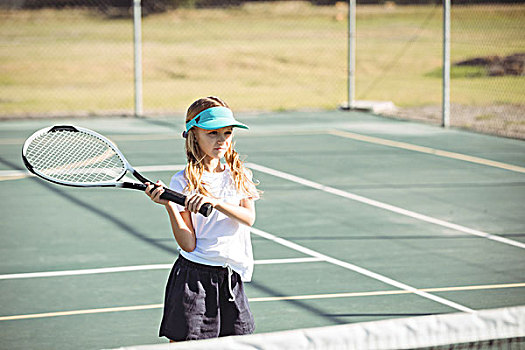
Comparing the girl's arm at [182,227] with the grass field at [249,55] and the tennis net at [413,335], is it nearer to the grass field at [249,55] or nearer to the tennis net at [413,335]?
the tennis net at [413,335]

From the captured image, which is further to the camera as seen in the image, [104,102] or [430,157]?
[104,102]

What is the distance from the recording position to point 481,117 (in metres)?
19.5

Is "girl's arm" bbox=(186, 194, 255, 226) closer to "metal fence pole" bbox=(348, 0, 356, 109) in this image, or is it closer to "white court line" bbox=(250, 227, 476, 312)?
"white court line" bbox=(250, 227, 476, 312)

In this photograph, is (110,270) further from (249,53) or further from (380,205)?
(249,53)

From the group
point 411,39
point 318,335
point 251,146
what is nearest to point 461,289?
point 318,335

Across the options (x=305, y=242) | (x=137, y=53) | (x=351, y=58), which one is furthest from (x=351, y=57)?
(x=305, y=242)

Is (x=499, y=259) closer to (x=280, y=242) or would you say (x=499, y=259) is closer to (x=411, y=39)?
(x=280, y=242)

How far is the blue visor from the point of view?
4.28 metres

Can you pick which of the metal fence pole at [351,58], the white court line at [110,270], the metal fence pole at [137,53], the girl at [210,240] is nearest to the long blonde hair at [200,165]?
the girl at [210,240]

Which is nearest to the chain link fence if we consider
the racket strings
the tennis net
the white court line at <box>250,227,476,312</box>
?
the white court line at <box>250,227,476,312</box>

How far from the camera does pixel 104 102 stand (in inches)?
1030

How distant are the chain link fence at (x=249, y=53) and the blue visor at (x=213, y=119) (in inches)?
799

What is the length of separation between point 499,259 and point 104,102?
19.0m

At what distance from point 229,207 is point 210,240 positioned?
243 mm
